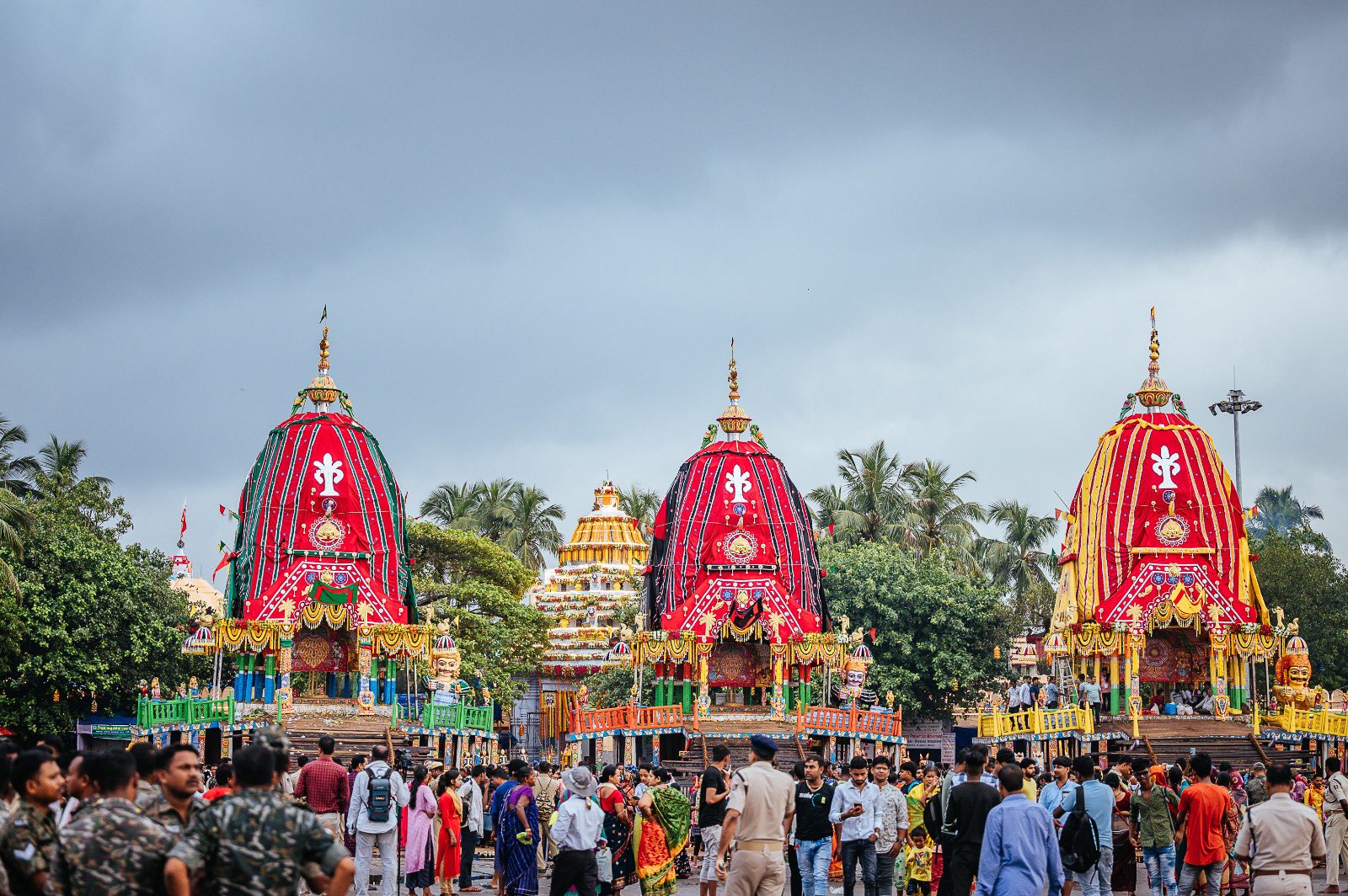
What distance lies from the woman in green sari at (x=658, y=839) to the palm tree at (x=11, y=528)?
26.5 metres

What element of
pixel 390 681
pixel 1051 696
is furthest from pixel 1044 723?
pixel 390 681

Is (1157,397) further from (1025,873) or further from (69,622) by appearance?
(1025,873)

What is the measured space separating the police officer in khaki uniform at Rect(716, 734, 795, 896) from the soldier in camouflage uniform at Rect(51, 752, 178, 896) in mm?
5660

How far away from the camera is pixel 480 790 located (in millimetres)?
23594

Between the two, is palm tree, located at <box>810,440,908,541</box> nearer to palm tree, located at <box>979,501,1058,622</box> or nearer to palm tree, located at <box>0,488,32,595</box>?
palm tree, located at <box>979,501,1058,622</box>

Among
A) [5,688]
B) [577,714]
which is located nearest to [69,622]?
[5,688]

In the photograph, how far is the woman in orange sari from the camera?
65.6 feet

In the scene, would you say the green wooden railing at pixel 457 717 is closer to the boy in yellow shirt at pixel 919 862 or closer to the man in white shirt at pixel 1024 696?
the man in white shirt at pixel 1024 696

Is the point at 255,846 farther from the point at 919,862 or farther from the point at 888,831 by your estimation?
the point at 919,862

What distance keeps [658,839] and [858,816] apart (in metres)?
1.96

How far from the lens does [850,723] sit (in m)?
43.5

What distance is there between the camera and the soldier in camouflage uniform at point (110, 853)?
8.52 meters

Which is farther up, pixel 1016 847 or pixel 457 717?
pixel 1016 847

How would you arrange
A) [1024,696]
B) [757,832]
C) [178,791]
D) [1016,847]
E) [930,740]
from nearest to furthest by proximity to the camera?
1. [178,791]
2. [1016,847]
3. [757,832]
4. [1024,696]
5. [930,740]
